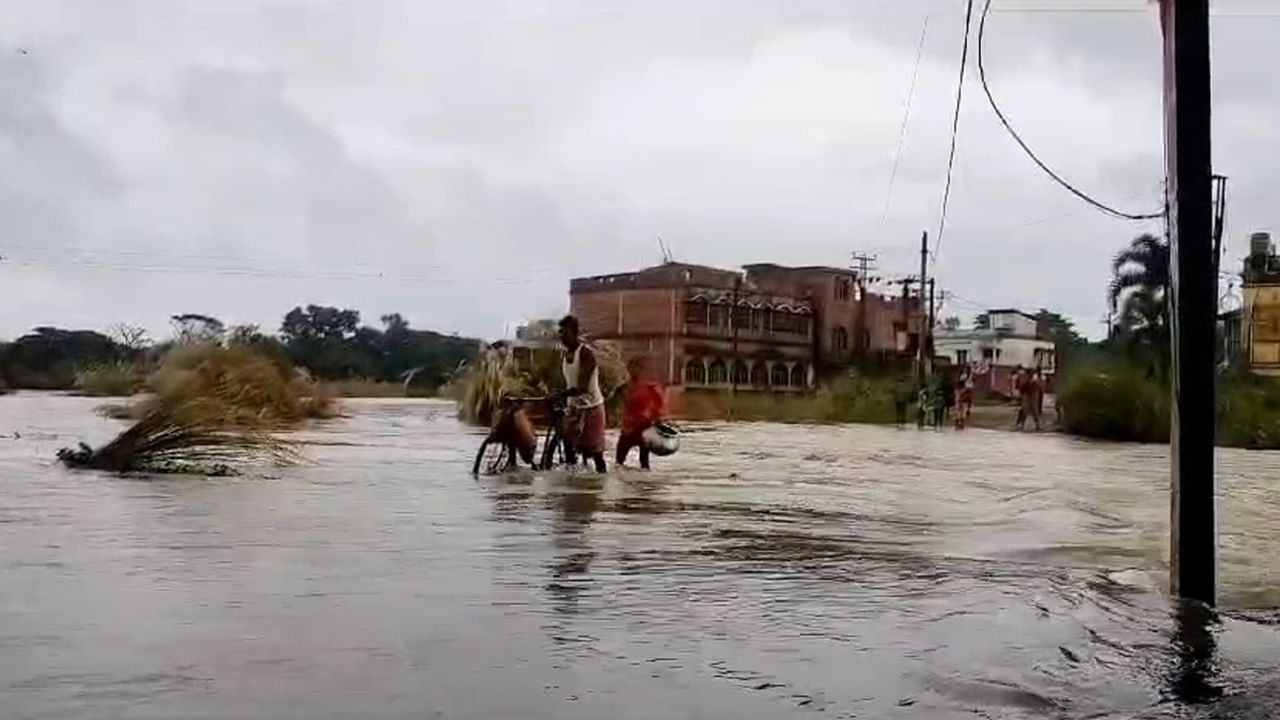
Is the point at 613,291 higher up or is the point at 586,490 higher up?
the point at 613,291

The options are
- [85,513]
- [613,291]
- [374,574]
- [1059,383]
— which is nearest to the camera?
[374,574]

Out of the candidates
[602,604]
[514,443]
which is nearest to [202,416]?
[514,443]

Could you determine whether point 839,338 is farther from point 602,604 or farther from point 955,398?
point 602,604

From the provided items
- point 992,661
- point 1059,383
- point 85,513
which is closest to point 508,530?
point 85,513

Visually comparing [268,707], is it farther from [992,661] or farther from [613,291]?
[613,291]

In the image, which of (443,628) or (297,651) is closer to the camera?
(297,651)

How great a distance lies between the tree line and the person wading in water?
4.71 metres

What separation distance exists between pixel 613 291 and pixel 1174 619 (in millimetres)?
15929

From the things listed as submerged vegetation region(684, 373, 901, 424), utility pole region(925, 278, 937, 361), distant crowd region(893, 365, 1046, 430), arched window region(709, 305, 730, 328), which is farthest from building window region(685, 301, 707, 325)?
distant crowd region(893, 365, 1046, 430)

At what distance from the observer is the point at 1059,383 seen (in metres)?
30.2

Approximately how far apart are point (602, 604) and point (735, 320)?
1711 cm

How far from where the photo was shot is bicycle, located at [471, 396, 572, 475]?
52.7ft

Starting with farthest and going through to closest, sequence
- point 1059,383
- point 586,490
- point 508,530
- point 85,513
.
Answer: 1. point 1059,383
2. point 586,490
3. point 85,513
4. point 508,530

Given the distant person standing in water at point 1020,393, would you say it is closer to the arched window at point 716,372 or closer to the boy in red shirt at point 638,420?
the arched window at point 716,372
